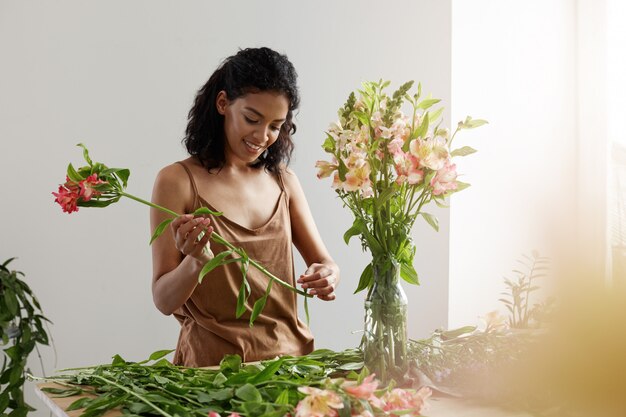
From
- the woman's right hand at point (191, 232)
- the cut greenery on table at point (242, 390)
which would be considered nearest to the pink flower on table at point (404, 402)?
the cut greenery on table at point (242, 390)

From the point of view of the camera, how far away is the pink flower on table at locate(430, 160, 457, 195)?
1.35 metres

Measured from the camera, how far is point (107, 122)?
272 centimetres

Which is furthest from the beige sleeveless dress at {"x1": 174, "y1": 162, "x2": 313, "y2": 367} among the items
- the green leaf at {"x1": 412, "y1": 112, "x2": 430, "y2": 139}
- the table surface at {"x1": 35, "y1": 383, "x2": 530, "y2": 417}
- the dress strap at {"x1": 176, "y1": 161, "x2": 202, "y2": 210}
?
the green leaf at {"x1": 412, "y1": 112, "x2": 430, "y2": 139}

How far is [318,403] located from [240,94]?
1122 mm

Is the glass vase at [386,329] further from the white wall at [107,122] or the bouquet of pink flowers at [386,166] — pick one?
the white wall at [107,122]

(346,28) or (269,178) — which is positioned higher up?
(346,28)

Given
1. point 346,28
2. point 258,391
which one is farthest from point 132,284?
point 258,391

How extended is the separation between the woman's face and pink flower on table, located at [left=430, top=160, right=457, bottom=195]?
2.07ft

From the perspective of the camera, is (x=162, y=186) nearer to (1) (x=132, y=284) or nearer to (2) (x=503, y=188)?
(1) (x=132, y=284)

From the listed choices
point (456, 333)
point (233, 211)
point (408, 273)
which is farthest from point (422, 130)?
point (233, 211)

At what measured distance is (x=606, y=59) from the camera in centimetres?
380

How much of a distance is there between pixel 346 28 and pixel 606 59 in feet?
4.78

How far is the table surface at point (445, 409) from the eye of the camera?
3.89ft

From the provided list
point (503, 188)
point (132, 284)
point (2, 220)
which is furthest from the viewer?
point (503, 188)
